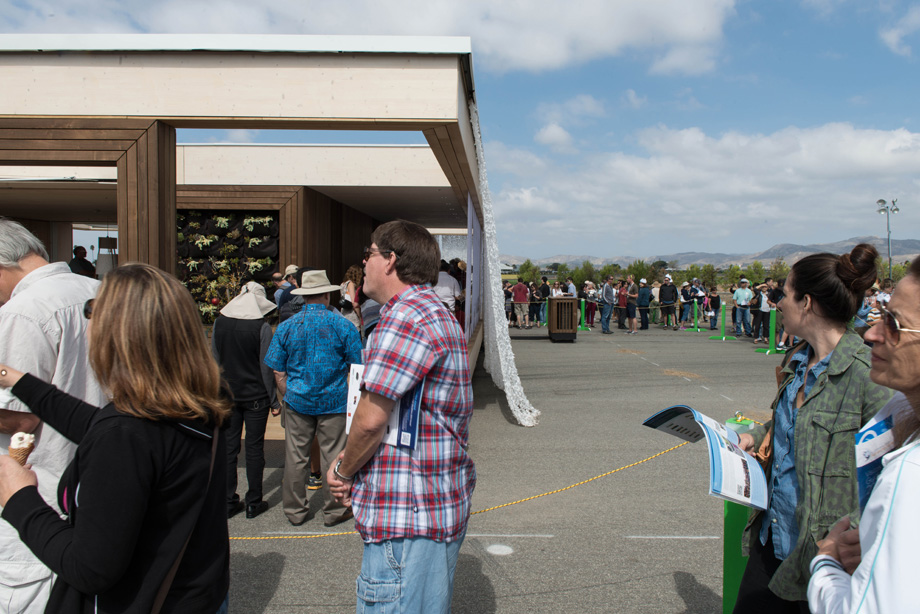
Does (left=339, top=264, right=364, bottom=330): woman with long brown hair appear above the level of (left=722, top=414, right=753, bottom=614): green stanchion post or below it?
above

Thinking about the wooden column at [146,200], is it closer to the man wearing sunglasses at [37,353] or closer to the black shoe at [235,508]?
the black shoe at [235,508]

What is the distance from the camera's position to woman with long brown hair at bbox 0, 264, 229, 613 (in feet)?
4.94

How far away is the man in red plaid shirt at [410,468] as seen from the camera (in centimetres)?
198

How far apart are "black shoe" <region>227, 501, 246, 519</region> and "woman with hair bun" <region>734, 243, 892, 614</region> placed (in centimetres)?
372

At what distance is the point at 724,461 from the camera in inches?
81.4

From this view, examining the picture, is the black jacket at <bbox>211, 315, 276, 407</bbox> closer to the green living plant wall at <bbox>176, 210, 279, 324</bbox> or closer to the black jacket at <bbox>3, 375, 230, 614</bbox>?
the black jacket at <bbox>3, 375, 230, 614</bbox>

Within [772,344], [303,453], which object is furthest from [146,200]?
[772,344]

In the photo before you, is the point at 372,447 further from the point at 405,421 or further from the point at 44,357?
the point at 44,357

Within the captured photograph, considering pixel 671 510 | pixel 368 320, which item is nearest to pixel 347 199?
pixel 368 320

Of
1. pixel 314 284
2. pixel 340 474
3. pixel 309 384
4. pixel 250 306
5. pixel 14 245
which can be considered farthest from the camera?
pixel 250 306

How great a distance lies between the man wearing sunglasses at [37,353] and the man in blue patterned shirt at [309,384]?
2074 mm

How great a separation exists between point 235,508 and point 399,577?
343 cm

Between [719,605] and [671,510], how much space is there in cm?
144

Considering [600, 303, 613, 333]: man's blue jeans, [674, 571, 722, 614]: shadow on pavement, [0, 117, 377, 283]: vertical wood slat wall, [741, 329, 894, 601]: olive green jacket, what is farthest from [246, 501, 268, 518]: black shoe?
[600, 303, 613, 333]: man's blue jeans
